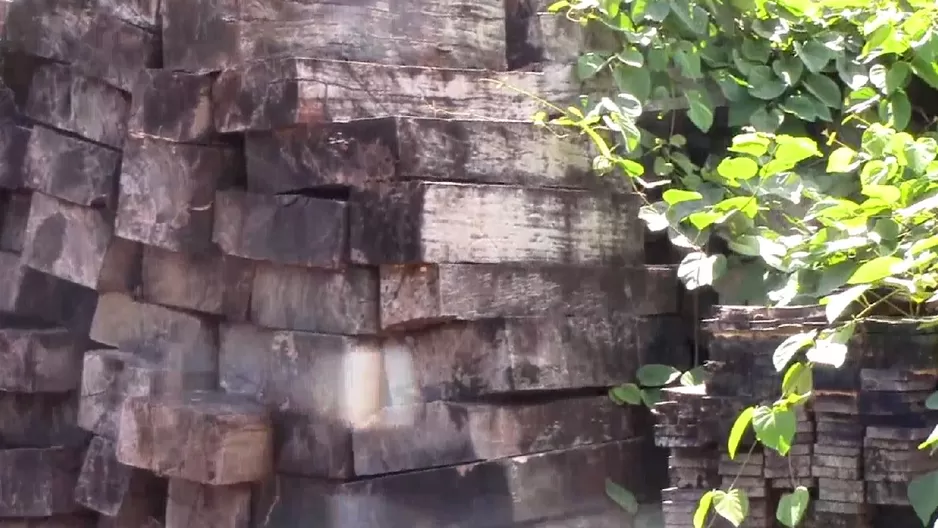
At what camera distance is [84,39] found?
275 cm

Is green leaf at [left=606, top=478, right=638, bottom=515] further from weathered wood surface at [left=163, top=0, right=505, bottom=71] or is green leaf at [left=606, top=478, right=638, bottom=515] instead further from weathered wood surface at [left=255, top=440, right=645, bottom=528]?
weathered wood surface at [left=163, top=0, right=505, bottom=71]

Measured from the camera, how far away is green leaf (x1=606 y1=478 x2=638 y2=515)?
93.3 inches

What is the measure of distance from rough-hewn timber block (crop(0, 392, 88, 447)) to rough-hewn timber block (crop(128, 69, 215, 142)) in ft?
2.74

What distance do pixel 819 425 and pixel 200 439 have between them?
3.79ft

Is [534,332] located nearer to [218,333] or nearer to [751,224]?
[751,224]

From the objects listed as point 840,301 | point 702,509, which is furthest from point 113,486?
point 840,301

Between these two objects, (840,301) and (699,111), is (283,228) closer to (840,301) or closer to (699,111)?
(699,111)

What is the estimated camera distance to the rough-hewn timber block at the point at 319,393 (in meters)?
2.19

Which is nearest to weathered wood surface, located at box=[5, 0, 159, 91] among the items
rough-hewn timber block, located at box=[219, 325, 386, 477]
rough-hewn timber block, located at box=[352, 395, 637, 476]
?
rough-hewn timber block, located at box=[219, 325, 386, 477]

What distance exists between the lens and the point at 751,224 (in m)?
2.25

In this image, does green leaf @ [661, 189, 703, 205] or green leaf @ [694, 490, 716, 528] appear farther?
green leaf @ [661, 189, 703, 205]

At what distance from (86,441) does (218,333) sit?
0.58 metres

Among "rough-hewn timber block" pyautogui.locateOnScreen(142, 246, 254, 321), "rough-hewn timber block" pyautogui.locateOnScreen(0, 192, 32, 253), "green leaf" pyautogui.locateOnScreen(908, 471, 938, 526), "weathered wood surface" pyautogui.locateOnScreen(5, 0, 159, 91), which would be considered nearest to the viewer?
"green leaf" pyautogui.locateOnScreen(908, 471, 938, 526)

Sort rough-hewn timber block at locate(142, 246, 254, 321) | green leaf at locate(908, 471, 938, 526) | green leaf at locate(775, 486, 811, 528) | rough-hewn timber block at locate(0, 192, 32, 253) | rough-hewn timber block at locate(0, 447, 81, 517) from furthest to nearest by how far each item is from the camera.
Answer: rough-hewn timber block at locate(0, 192, 32, 253)
rough-hewn timber block at locate(0, 447, 81, 517)
rough-hewn timber block at locate(142, 246, 254, 321)
green leaf at locate(775, 486, 811, 528)
green leaf at locate(908, 471, 938, 526)
